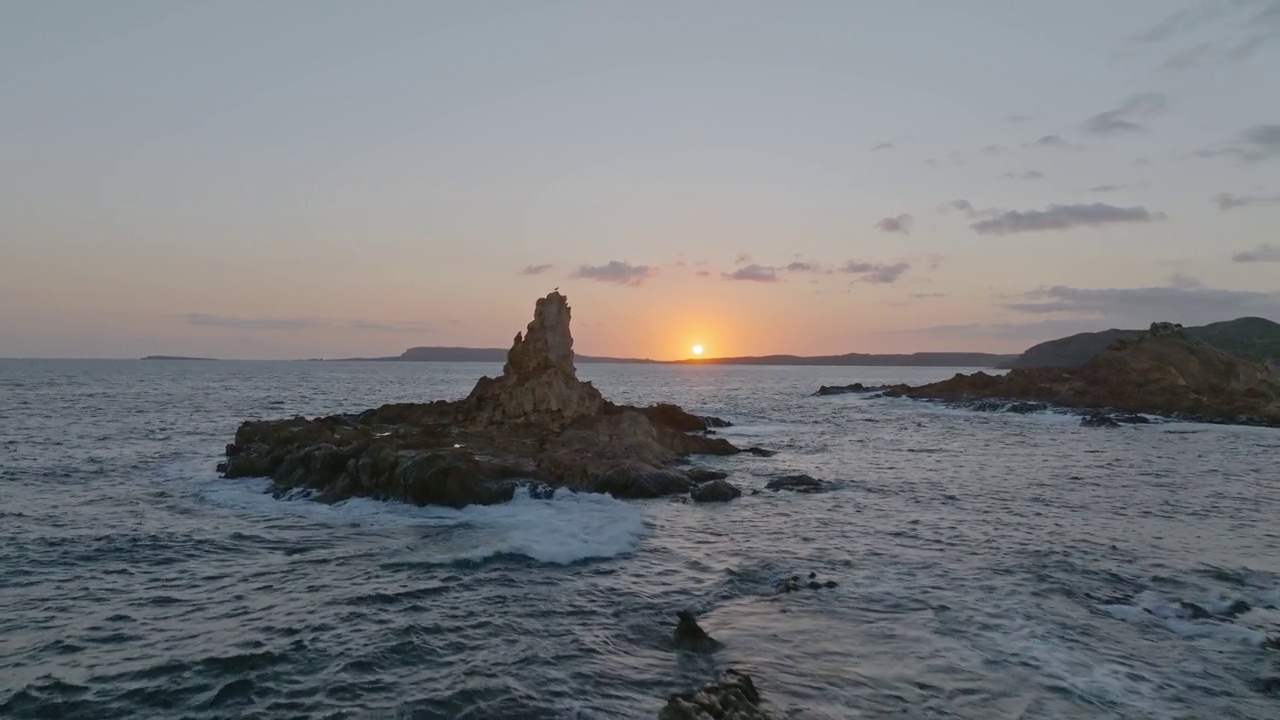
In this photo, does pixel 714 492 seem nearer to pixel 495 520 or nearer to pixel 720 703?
pixel 495 520

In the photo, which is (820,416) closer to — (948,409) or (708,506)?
(948,409)

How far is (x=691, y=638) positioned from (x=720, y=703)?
408 centimetres

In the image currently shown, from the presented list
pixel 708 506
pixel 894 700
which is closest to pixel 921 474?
pixel 708 506

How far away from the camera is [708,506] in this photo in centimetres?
3456

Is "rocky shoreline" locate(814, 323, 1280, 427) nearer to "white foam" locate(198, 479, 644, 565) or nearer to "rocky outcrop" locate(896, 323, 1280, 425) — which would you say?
"rocky outcrop" locate(896, 323, 1280, 425)

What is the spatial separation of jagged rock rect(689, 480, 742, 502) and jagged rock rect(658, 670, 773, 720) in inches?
837

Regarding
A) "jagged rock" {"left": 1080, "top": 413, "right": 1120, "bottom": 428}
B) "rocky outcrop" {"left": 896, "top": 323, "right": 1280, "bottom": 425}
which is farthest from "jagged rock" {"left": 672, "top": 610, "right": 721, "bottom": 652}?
"rocky outcrop" {"left": 896, "top": 323, "right": 1280, "bottom": 425}

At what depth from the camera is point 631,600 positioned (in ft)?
68.1

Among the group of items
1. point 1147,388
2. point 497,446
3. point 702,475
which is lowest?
point 702,475

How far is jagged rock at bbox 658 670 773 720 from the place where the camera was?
1273cm

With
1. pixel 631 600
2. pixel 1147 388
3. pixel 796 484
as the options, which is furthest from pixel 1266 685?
pixel 1147 388

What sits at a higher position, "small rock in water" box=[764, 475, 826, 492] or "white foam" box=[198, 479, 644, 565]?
"small rock in water" box=[764, 475, 826, 492]

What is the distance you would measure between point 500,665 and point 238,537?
1570cm

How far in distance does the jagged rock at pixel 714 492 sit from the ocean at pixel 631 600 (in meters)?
1.09
